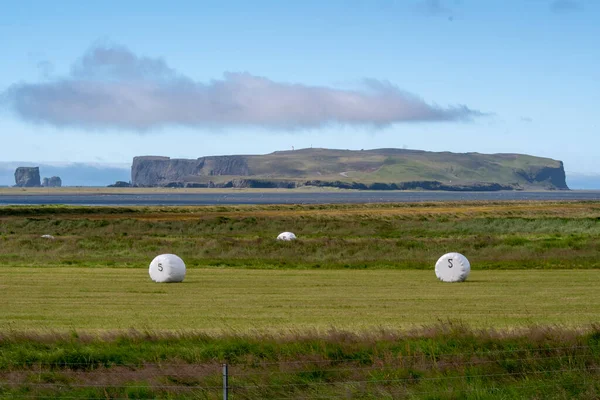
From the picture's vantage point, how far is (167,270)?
107 feet

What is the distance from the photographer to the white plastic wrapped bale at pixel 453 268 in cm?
3331

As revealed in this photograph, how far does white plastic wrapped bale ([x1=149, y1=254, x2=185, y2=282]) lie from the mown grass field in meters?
0.60

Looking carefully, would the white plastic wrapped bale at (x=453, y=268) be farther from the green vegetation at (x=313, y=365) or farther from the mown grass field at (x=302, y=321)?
the green vegetation at (x=313, y=365)

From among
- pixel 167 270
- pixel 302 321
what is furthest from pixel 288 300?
pixel 167 270

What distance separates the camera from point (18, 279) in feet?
112

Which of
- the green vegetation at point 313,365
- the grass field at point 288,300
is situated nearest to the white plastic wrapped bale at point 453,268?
the grass field at point 288,300

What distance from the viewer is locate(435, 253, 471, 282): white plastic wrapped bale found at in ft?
109

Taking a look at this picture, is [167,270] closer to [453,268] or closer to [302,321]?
[453,268]

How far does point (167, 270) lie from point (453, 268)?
10.2 meters

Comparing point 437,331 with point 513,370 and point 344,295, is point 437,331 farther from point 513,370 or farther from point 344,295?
point 344,295

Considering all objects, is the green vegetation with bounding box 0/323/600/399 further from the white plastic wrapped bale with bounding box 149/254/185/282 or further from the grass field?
the white plastic wrapped bale with bounding box 149/254/185/282

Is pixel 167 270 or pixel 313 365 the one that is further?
pixel 167 270

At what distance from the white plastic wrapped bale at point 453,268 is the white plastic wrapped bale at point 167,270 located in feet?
30.8

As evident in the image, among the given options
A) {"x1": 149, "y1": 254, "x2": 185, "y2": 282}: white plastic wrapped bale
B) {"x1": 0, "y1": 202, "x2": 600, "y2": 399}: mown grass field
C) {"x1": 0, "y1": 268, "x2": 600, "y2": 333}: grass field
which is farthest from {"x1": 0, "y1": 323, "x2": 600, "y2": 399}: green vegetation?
{"x1": 149, "y1": 254, "x2": 185, "y2": 282}: white plastic wrapped bale
